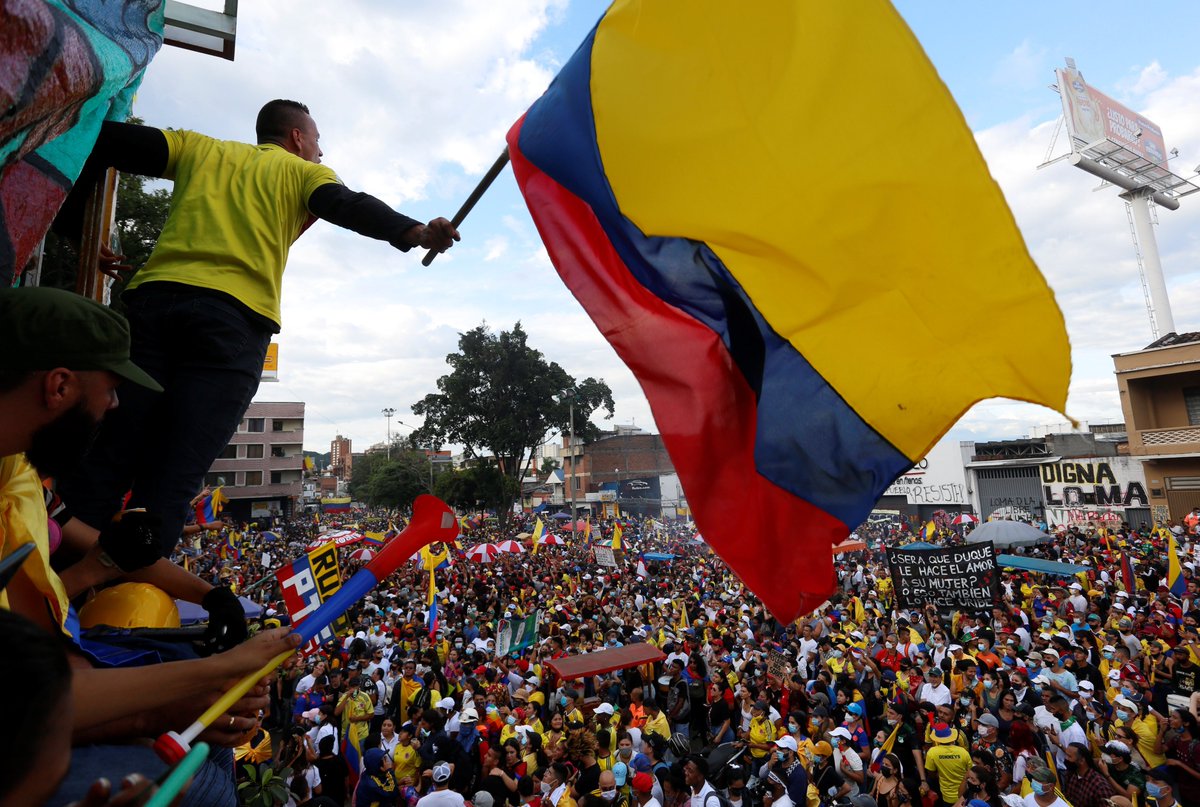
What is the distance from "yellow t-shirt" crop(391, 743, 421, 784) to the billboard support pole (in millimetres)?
44529

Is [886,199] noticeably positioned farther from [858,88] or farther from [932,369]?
[932,369]

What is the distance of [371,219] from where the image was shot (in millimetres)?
1970

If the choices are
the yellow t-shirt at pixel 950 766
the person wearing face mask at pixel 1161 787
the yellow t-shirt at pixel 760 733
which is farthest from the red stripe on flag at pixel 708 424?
the yellow t-shirt at pixel 760 733

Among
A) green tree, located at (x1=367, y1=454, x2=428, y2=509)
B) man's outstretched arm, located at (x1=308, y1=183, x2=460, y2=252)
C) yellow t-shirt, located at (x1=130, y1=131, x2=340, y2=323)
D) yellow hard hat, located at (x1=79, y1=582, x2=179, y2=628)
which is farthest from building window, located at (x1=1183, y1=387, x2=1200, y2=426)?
green tree, located at (x1=367, y1=454, x2=428, y2=509)

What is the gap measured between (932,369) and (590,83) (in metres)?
1.62

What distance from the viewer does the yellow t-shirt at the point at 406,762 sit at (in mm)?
6810

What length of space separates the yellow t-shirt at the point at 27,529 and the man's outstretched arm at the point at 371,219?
1.00 metres

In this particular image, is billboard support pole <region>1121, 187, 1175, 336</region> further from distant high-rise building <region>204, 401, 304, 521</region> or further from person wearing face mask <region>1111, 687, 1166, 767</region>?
distant high-rise building <region>204, 401, 304, 521</region>

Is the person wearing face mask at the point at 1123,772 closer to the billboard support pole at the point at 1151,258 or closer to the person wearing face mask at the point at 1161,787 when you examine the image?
the person wearing face mask at the point at 1161,787

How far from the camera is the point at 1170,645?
9.17 m

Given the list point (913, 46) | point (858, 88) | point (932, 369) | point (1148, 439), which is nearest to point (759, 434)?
point (932, 369)

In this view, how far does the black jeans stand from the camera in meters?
1.88

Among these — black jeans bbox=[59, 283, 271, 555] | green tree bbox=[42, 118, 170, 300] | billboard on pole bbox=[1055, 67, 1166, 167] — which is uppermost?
billboard on pole bbox=[1055, 67, 1166, 167]

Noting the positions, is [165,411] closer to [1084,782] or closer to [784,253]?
[784,253]
